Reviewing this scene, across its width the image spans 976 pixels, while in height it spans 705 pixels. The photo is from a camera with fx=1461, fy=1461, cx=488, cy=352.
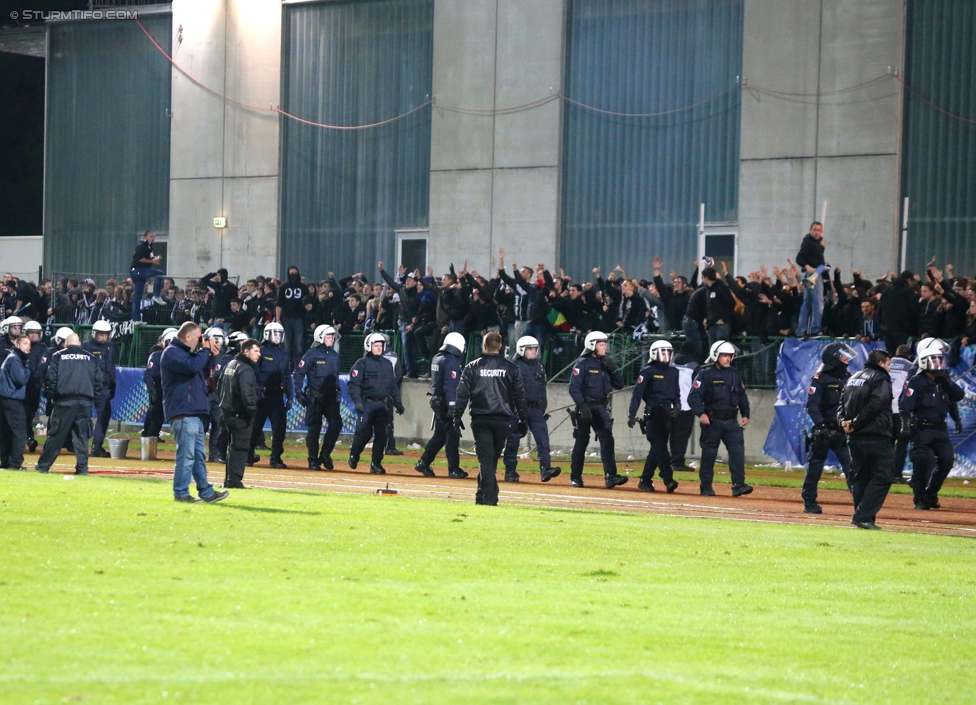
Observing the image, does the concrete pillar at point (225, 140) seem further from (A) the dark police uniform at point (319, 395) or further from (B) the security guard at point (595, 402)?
(B) the security guard at point (595, 402)

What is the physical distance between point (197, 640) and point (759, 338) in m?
18.6

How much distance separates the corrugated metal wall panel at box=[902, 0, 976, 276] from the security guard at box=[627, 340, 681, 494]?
923cm

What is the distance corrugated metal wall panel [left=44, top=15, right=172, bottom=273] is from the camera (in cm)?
3791

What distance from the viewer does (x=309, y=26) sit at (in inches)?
1412

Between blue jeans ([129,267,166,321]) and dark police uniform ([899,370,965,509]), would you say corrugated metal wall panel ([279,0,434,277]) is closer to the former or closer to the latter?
blue jeans ([129,267,166,321])

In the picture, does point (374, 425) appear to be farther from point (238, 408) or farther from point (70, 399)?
Answer: point (238, 408)

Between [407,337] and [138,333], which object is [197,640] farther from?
[138,333]

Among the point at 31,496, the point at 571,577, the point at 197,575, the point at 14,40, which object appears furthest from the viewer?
the point at 14,40

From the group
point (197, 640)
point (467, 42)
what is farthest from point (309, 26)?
point (197, 640)

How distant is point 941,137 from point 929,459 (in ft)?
37.5

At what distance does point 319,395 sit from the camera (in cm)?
2400

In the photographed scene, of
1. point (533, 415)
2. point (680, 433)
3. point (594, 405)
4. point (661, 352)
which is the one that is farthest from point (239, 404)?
point (680, 433)

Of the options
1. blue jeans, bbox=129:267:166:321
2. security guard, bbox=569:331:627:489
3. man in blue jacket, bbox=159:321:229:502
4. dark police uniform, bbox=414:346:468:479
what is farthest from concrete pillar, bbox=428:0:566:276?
man in blue jacket, bbox=159:321:229:502

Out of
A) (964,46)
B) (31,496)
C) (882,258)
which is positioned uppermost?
(964,46)
